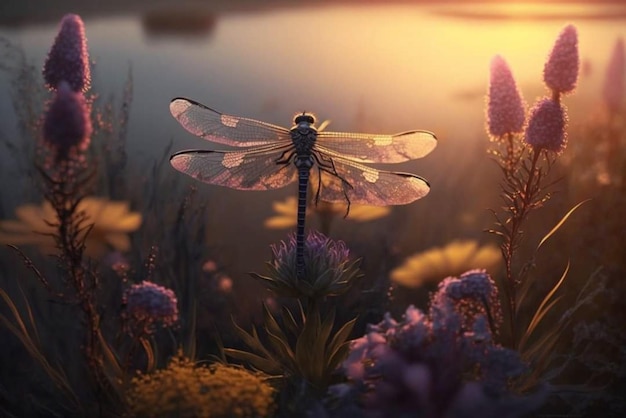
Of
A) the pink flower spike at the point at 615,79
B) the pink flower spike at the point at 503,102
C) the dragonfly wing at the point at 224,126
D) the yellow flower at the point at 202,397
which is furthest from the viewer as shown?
the pink flower spike at the point at 615,79

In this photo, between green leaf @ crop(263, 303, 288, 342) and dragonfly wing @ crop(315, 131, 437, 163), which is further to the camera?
dragonfly wing @ crop(315, 131, 437, 163)

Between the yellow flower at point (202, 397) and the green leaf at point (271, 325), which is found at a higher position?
the yellow flower at point (202, 397)

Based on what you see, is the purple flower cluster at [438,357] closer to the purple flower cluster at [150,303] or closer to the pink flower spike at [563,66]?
the purple flower cluster at [150,303]

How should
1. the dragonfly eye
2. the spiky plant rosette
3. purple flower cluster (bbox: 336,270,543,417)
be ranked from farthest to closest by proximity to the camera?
the dragonfly eye → the spiky plant rosette → purple flower cluster (bbox: 336,270,543,417)

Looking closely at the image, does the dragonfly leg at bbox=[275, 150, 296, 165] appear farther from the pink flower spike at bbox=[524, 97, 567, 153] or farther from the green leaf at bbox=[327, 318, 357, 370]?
the pink flower spike at bbox=[524, 97, 567, 153]

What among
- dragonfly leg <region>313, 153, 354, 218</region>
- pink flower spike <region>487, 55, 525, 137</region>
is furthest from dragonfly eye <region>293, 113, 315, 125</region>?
pink flower spike <region>487, 55, 525, 137</region>

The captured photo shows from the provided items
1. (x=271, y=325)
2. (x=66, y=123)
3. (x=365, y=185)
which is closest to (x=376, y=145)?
(x=365, y=185)

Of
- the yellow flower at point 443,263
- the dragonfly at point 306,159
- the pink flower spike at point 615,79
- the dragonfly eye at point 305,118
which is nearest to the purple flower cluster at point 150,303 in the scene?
the dragonfly at point 306,159
